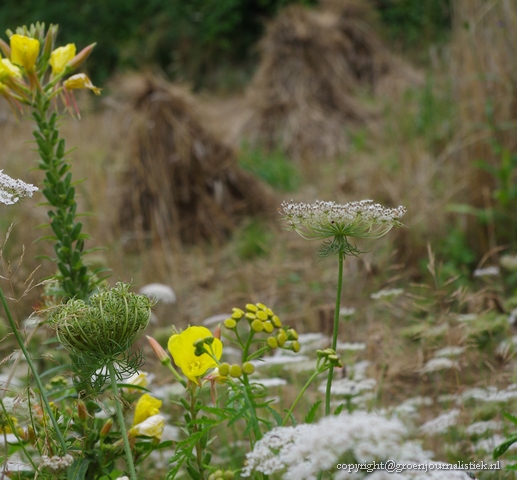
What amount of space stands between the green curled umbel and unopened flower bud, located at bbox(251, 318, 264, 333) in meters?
0.16

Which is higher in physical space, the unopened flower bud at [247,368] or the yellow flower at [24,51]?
the yellow flower at [24,51]

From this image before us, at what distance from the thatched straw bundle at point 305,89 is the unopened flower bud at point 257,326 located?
6165 mm

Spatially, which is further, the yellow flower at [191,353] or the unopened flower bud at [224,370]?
the yellow flower at [191,353]

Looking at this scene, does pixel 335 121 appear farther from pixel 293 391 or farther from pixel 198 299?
pixel 293 391

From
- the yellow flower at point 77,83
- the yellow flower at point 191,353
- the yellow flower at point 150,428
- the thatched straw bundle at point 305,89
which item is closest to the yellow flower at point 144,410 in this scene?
the yellow flower at point 150,428

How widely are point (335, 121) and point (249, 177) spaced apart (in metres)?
2.81

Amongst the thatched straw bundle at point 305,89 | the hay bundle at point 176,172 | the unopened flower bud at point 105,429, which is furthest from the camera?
the thatched straw bundle at point 305,89

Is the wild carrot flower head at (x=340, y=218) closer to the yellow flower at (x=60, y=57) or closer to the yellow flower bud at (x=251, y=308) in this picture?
the yellow flower bud at (x=251, y=308)

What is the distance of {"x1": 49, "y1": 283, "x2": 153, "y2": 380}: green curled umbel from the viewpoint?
0.95 m

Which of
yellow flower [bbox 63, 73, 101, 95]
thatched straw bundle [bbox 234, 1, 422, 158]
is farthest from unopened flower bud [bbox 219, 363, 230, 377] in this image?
thatched straw bundle [bbox 234, 1, 422, 158]

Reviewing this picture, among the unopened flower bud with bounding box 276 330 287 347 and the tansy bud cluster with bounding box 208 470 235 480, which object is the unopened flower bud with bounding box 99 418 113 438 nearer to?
the tansy bud cluster with bounding box 208 470 235 480

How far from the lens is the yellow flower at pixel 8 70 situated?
1314 millimetres

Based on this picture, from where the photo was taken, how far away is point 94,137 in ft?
21.6

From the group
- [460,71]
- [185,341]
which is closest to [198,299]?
[460,71]
